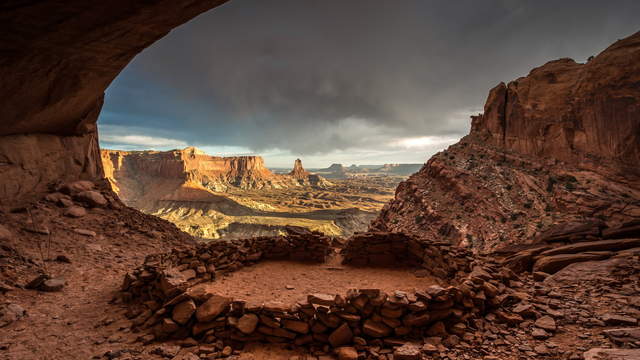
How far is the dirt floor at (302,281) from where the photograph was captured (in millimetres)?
8383

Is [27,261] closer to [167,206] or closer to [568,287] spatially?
[568,287]

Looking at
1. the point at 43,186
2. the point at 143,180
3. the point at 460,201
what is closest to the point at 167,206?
the point at 143,180

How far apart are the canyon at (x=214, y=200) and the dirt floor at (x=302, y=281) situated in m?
42.8

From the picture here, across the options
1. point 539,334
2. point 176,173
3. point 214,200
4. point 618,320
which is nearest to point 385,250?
point 539,334

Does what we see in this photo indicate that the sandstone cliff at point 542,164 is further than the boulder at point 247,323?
Yes

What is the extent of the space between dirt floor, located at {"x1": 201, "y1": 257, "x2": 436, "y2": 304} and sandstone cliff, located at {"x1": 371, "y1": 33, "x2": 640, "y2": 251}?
807 centimetres

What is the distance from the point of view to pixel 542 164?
Result: 920 inches

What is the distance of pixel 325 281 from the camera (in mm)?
9781

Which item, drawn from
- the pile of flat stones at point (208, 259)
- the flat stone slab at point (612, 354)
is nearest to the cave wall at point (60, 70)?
the pile of flat stones at point (208, 259)

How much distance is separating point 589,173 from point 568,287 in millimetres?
20980

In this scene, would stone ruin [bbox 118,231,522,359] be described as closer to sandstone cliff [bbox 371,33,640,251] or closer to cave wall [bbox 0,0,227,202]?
cave wall [bbox 0,0,227,202]

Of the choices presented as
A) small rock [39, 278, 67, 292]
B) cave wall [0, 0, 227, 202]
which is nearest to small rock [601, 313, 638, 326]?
cave wall [0, 0, 227, 202]

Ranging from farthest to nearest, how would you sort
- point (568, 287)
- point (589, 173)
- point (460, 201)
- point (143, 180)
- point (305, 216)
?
1. point (143, 180)
2. point (305, 216)
3. point (460, 201)
4. point (589, 173)
5. point (568, 287)

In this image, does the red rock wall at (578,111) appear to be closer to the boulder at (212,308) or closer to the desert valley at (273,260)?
the desert valley at (273,260)
